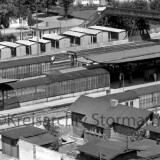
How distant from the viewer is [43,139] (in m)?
56.4

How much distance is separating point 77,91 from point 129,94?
11360 mm

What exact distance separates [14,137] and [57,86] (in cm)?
2128

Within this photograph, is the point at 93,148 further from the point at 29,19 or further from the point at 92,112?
the point at 29,19

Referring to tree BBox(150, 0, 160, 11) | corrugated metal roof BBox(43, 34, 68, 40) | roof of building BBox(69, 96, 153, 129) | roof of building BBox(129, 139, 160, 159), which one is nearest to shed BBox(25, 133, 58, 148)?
roof of building BBox(69, 96, 153, 129)

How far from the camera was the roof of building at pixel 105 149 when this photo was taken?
51219 millimetres

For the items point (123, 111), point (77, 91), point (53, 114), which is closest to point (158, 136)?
point (123, 111)

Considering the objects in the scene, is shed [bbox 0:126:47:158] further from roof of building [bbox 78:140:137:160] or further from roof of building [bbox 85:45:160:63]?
roof of building [bbox 85:45:160:63]

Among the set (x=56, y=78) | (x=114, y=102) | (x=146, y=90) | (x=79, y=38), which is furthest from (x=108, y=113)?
(x=79, y=38)

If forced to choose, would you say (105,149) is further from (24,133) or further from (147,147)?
(24,133)

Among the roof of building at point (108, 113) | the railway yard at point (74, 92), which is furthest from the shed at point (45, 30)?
the roof of building at point (108, 113)

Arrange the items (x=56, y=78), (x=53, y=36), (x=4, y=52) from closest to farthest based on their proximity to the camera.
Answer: (x=56, y=78) → (x=4, y=52) → (x=53, y=36)

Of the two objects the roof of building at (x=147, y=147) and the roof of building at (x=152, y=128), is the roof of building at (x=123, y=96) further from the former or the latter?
the roof of building at (x=147, y=147)

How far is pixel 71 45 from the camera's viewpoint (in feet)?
359

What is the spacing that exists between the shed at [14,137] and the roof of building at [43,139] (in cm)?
41
